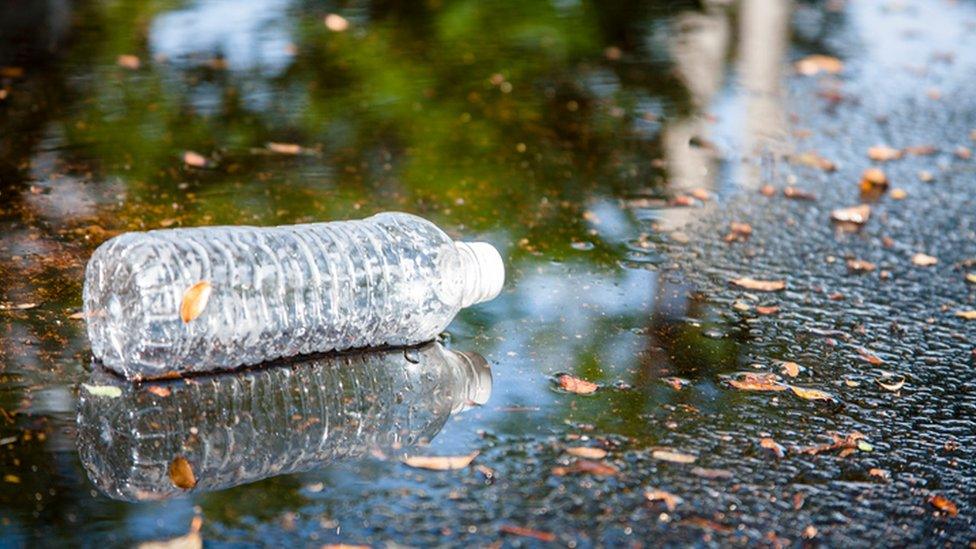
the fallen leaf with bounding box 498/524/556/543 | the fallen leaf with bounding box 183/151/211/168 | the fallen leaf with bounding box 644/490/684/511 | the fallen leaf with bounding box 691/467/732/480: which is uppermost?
the fallen leaf with bounding box 498/524/556/543

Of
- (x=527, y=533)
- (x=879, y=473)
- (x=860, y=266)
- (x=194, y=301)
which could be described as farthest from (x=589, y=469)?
(x=860, y=266)

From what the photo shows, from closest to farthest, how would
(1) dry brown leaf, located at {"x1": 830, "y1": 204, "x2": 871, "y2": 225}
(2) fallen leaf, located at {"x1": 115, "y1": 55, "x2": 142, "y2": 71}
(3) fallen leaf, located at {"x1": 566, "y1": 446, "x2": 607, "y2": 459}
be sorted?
(3) fallen leaf, located at {"x1": 566, "y1": 446, "x2": 607, "y2": 459}, (1) dry brown leaf, located at {"x1": 830, "y1": 204, "x2": 871, "y2": 225}, (2) fallen leaf, located at {"x1": 115, "y1": 55, "x2": 142, "y2": 71}

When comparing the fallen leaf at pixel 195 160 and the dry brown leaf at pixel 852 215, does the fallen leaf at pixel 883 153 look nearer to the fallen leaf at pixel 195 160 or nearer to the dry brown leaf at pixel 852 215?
the dry brown leaf at pixel 852 215

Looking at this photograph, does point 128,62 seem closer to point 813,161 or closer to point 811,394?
point 813,161

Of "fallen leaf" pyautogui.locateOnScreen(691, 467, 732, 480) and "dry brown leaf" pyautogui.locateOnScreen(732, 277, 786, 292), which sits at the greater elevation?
"fallen leaf" pyautogui.locateOnScreen(691, 467, 732, 480)

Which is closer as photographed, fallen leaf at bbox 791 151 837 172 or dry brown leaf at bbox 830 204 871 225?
dry brown leaf at bbox 830 204 871 225

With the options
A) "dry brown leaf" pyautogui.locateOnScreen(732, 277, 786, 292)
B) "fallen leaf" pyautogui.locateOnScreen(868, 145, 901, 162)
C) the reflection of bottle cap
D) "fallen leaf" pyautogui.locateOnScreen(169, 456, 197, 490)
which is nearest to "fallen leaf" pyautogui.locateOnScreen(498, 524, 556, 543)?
the reflection of bottle cap

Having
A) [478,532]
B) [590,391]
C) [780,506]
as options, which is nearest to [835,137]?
[590,391]

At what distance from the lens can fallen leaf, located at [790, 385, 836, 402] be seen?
3.40 metres

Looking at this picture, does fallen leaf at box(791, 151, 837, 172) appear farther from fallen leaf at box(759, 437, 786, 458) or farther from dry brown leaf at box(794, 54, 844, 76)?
fallen leaf at box(759, 437, 786, 458)

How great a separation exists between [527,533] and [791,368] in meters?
1.20

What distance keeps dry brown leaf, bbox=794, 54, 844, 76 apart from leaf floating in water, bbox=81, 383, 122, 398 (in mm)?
4678

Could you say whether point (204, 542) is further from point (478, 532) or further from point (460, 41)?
point (460, 41)

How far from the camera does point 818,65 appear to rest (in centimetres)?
698
